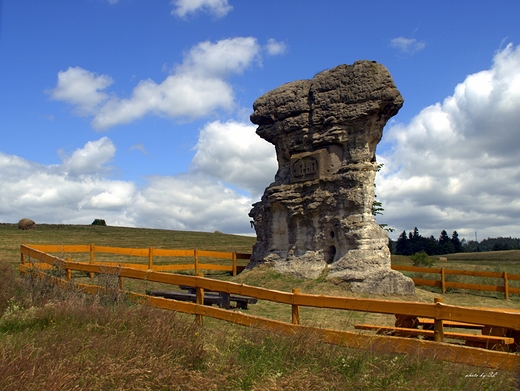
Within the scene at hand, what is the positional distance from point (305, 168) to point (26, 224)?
111 ft

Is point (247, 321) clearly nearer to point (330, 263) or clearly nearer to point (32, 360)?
point (32, 360)

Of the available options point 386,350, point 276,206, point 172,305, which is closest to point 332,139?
point 276,206

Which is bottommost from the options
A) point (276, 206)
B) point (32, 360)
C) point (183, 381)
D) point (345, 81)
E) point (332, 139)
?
point (183, 381)

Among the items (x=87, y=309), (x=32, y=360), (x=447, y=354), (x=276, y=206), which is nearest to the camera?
(x=32, y=360)

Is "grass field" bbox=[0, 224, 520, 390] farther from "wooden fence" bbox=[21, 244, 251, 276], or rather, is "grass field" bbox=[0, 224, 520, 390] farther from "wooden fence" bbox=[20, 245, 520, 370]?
"wooden fence" bbox=[21, 244, 251, 276]

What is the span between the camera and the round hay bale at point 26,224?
42.4 metres

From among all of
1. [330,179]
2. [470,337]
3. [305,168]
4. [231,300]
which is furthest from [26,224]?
[470,337]

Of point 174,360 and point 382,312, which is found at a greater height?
point 382,312

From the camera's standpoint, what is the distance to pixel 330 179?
1617 centimetres

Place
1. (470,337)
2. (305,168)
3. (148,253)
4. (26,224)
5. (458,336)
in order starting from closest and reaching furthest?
(470,337), (458,336), (148,253), (305,168), (26,224)

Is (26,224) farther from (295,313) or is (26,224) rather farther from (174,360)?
(174,360)

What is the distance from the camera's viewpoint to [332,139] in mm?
16328

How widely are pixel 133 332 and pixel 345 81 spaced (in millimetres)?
12514

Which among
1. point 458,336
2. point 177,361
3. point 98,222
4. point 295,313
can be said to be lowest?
point 458,336
